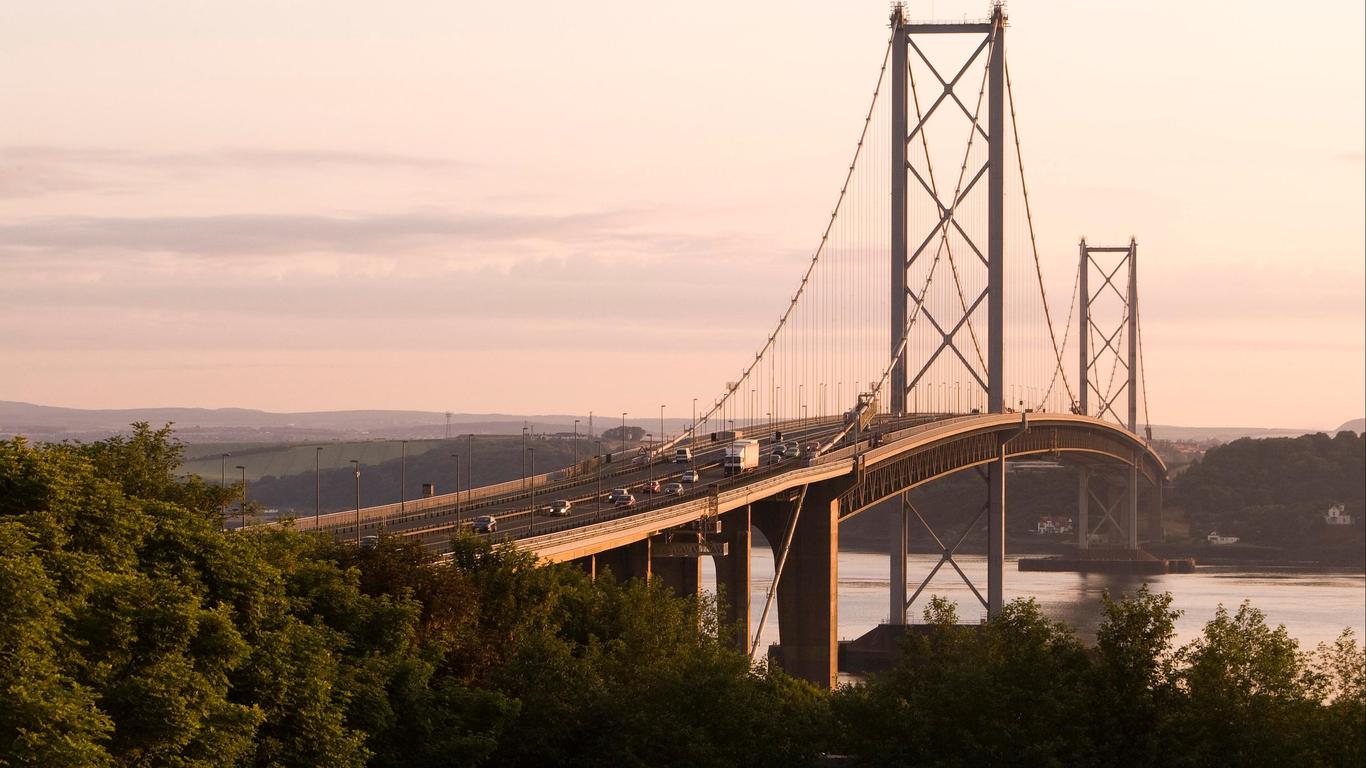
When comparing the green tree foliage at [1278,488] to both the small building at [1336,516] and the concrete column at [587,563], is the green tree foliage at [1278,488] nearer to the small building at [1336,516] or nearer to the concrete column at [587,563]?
the small building at [1336,516]

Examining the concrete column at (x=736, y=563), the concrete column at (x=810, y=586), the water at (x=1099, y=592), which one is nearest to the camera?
the concrete column at (x=736, y=563)

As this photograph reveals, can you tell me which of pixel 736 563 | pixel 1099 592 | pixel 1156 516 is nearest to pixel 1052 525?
pixel 1156 516

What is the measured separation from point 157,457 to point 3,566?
52.9ft

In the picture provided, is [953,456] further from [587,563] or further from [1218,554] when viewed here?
[1218,554]

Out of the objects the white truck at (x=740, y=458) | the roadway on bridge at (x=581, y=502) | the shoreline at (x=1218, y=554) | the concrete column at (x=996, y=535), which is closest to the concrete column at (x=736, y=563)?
the roadway on bridge at (x=581, y=502)

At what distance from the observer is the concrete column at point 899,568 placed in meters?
84.7

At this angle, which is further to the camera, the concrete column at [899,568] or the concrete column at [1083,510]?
the concrete column at [1083,510]

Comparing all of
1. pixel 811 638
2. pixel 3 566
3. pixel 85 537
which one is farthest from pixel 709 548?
pixel 3 566

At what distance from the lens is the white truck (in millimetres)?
70875

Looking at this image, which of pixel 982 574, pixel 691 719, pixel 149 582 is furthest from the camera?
pixel 982 574

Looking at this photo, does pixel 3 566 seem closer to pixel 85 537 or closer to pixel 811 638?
pixel 85 537

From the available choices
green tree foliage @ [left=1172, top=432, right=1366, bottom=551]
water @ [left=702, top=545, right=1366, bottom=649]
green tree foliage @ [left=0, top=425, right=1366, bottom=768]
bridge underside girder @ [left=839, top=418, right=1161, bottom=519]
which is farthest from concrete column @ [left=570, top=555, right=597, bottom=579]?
green tree foliage @ [left=1172, top=432, right=1366, bottom=551]

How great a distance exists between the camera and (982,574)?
12662 centimetres

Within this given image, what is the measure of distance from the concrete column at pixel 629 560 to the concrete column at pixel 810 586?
42.4 feet
